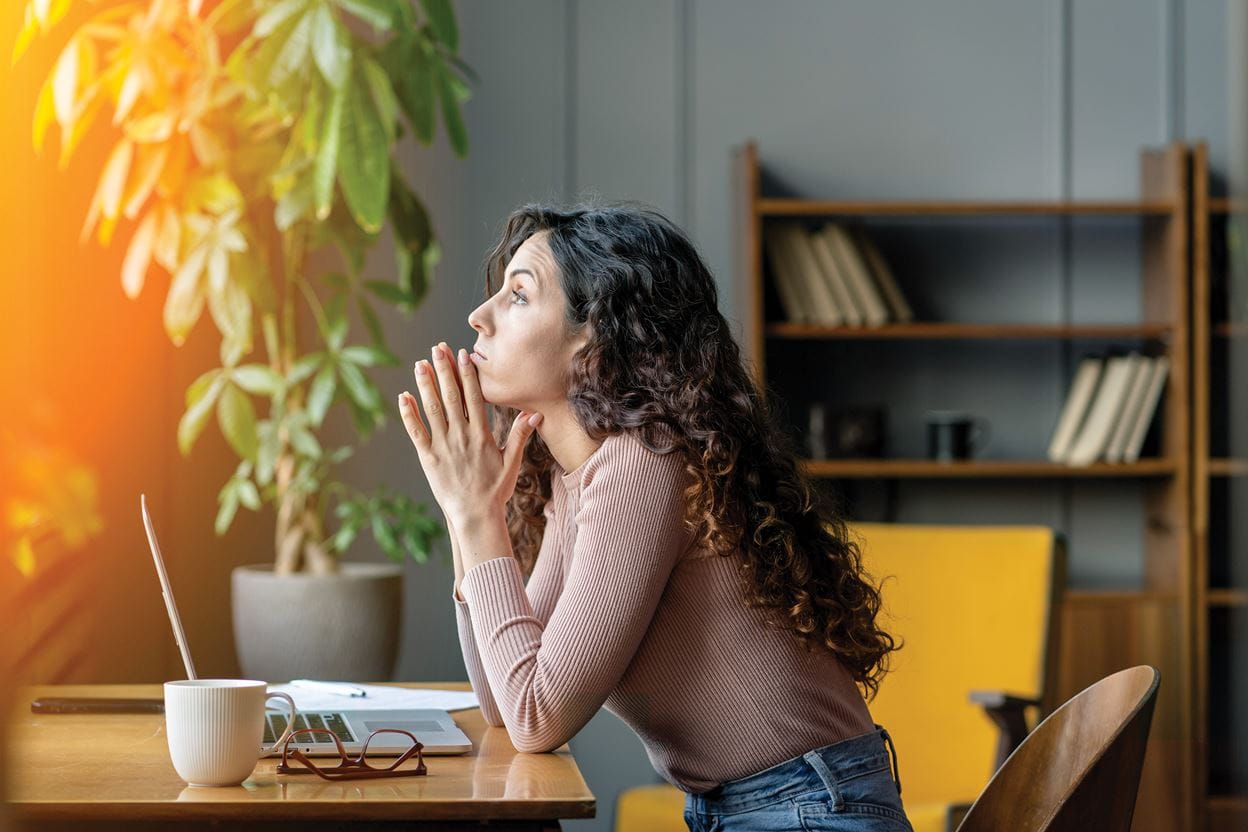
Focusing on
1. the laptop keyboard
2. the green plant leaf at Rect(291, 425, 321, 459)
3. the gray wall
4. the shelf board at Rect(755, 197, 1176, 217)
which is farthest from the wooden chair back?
the gray wall

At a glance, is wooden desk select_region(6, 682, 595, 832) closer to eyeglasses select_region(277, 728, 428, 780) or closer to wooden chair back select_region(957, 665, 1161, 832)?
eyeglasses select_region(277, 728, 428, 780)

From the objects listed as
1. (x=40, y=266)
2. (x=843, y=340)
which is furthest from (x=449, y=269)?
(x=40, y=266)

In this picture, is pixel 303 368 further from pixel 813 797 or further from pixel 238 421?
pixel 813 797

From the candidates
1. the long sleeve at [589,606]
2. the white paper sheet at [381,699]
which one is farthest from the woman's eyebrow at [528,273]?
the white paper sheet at [381,699]

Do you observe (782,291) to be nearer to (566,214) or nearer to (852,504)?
(852,504)

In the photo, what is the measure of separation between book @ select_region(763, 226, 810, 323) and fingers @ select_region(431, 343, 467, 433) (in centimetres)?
199

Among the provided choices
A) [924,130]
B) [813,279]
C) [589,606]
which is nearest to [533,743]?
[589,606]

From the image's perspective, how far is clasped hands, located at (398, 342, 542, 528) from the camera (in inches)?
47.6

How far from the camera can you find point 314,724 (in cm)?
123

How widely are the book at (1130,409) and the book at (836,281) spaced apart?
27.2 inches

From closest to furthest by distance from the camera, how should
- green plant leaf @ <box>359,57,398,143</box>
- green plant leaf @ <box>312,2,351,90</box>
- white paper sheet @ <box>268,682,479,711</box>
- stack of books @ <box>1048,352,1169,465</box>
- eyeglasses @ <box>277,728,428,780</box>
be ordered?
1. eyeglasses @ <box>277,728,428,780</box>
2. white paper sheet @ <box>268,682,479,711</box>
3. green plant leaf @ <box>312,2,351,90</box>
4. green plant leaf @ <box>359,57,398,143</box>
5. stack of books @ <box>1048,352,1169,465</box>

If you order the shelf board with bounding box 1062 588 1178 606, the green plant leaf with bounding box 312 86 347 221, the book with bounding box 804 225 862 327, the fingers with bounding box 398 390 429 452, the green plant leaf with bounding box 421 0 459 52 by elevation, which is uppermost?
the green plant leaf with bounding box 421 0 459 52

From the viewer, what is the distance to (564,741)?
3.75 feet

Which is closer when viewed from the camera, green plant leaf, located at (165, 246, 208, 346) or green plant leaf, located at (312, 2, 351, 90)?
green plant leaf, located at (312, 2, 351, 90)
